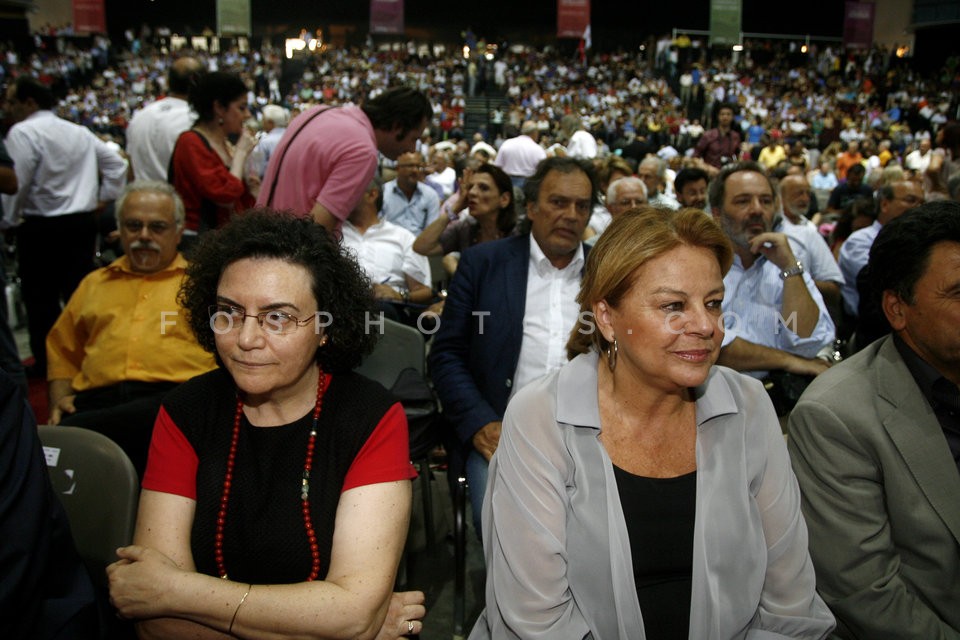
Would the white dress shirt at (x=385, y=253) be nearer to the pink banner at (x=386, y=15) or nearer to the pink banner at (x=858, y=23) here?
the pink banner at (x=386, y=15)

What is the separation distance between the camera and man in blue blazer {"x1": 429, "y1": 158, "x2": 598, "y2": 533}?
2.37 metres

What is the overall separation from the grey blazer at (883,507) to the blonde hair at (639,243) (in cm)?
43

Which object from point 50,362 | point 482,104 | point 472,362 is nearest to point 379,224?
point 472,362

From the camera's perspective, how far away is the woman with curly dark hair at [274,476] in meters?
1.33

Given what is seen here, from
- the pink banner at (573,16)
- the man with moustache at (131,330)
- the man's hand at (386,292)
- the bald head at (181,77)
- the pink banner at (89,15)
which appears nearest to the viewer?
the man with moustache at (131,330)

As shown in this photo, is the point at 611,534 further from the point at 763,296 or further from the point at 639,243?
the point at 763,296

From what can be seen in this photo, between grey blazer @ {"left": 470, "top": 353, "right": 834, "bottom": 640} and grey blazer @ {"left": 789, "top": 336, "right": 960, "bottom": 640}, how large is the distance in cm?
13

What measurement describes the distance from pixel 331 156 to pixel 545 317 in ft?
3.50

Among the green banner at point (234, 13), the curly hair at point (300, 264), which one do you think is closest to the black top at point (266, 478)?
the curly hair at point (300, 264)

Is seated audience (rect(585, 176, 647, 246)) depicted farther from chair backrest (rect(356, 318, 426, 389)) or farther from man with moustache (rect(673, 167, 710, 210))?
chair backrest (rect(356, 318, 426, 389))

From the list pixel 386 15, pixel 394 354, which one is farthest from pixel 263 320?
pixel 386 15

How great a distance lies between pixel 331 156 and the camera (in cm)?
278

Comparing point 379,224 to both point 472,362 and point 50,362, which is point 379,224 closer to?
point 472,362

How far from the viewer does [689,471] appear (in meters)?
1.48
